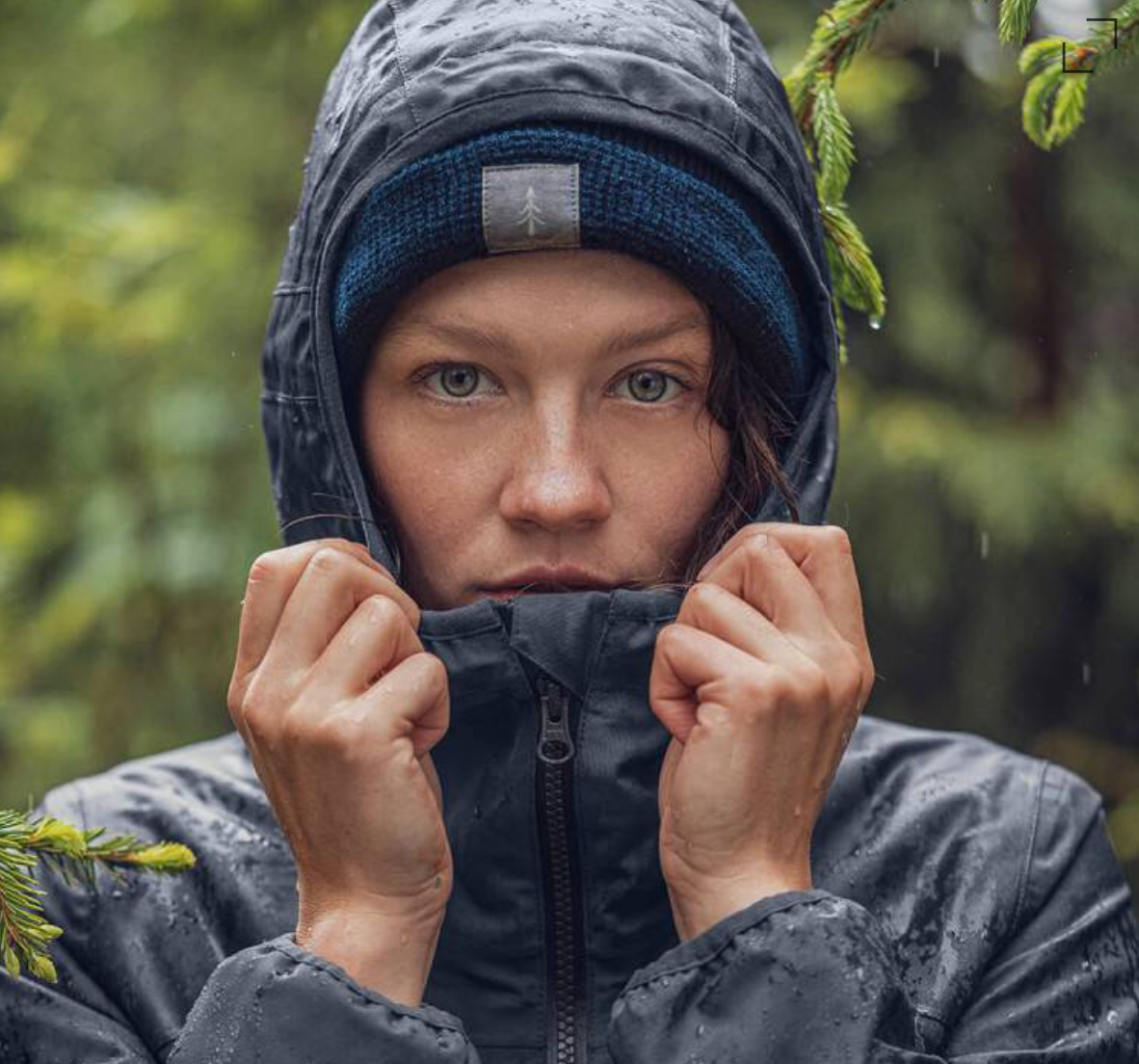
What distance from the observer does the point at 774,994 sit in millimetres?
2145

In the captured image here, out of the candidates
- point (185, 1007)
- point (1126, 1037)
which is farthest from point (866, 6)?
point (185, 1007)

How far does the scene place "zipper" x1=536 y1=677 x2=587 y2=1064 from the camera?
246 centimetres

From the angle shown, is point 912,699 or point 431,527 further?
point 912,699

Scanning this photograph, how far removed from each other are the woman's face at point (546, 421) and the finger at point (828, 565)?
0.59 ft

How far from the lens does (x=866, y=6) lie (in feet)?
8.20

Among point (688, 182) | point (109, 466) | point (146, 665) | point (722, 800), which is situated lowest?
point (146, 665)

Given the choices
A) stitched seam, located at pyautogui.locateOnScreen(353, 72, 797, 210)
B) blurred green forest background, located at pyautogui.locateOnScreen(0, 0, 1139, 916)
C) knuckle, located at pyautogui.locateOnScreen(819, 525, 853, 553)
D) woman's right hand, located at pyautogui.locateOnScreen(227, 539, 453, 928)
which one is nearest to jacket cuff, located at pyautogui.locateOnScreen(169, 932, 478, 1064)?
woman's right hand, located at pyautogui.locateOnScreen(227, 539, 453, 928)

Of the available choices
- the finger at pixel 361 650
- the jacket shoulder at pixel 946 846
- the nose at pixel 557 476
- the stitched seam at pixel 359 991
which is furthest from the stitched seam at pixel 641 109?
the stitched seam at pixel 359 991

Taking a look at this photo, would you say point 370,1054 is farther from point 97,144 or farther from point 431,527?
point 97,144

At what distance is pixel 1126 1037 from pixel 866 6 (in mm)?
1572

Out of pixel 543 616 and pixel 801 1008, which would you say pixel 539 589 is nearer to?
pixel 543 616

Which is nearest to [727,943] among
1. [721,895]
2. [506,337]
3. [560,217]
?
[721,895]

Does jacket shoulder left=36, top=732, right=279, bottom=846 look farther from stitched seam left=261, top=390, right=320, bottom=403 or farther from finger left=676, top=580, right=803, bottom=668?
finger left=676, top=580, right=803, bottom=668

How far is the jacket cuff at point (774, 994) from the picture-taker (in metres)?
2.13
